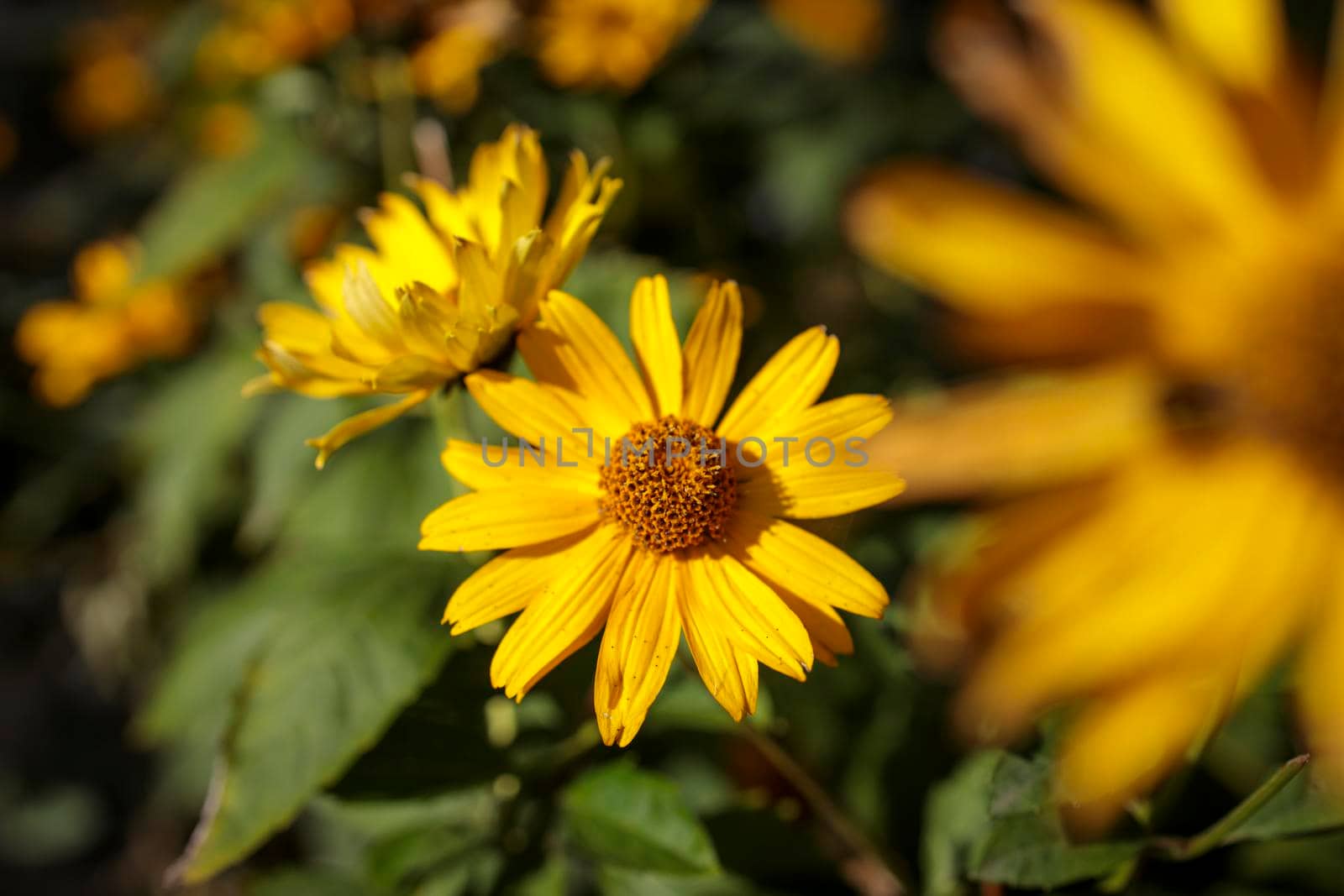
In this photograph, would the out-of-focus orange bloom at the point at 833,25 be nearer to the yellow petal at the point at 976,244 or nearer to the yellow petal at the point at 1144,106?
the yellow petal at the point at 1144,106

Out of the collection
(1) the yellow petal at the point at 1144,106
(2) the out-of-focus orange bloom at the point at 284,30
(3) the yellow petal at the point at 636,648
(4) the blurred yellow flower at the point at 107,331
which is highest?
(1) the yellow petal at the point at 1144,106

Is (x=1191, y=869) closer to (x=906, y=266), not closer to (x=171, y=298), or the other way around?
(x=906, y=266)

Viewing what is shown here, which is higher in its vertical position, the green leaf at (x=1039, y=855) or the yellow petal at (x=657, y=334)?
the yellow petal at (x=657, y=334)

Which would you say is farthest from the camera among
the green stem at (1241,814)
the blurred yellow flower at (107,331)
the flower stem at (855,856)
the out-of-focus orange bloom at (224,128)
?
the out-of-focus orange bloom at (224,128)

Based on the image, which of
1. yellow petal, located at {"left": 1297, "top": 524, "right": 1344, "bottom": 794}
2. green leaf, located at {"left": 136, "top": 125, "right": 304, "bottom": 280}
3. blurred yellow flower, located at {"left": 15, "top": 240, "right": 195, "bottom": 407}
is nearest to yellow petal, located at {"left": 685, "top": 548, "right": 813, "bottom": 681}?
yellow petal, located at {"left": 1297, "top": 524, "right": 1344, "bottom": 794}

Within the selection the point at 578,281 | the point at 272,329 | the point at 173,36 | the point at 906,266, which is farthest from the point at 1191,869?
the point at 173,36

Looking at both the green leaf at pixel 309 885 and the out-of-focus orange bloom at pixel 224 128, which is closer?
the green leaf at pixel 309 885

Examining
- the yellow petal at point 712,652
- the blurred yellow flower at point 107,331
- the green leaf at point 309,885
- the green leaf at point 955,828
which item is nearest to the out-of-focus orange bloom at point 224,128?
the blurred yellow flower at point 107,331
